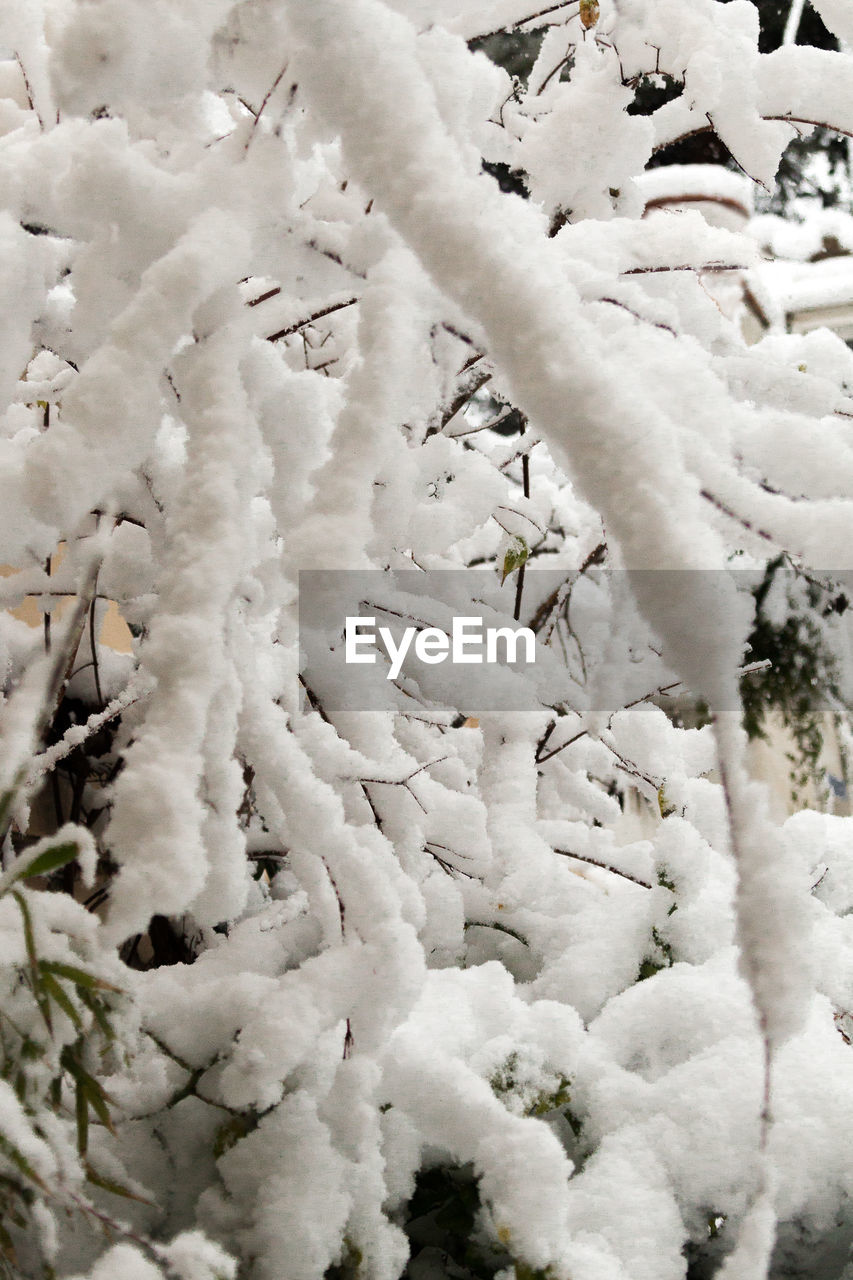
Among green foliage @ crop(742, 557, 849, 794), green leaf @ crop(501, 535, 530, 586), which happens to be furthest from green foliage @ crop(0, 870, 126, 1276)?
green foliage @ crop(742, 557, 849, 794)

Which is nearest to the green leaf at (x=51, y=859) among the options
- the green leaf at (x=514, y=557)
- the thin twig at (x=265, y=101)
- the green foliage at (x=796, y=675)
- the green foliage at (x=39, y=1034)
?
the green foliage at (x=39, y=1034)

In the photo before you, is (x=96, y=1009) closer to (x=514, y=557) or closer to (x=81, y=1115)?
(x=81, y=1115)

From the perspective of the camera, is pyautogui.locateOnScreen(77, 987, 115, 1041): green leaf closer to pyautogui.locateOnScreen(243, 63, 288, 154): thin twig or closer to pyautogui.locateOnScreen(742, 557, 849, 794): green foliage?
pyautogui.locateOnScreen(243, 63, 288, 154): thin twig

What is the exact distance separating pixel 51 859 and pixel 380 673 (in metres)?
0.32

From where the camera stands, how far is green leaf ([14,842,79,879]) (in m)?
0.41

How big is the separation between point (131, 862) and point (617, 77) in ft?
2.30

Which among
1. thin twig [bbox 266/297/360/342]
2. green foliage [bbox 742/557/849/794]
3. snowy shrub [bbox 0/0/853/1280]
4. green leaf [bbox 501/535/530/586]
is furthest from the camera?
green foliage [bbox 742/557/849/794]

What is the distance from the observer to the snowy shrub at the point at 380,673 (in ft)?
1.17

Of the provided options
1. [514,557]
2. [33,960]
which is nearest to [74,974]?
[33,960]

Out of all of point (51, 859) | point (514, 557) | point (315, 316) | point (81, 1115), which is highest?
point (315, 316)

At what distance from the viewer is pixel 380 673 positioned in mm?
687

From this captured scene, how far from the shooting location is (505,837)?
0.81 m

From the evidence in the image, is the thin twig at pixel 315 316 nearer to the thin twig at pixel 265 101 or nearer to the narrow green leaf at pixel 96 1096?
the thin twig at pixel 265 101

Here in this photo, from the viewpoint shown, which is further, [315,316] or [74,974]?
[315,316]
